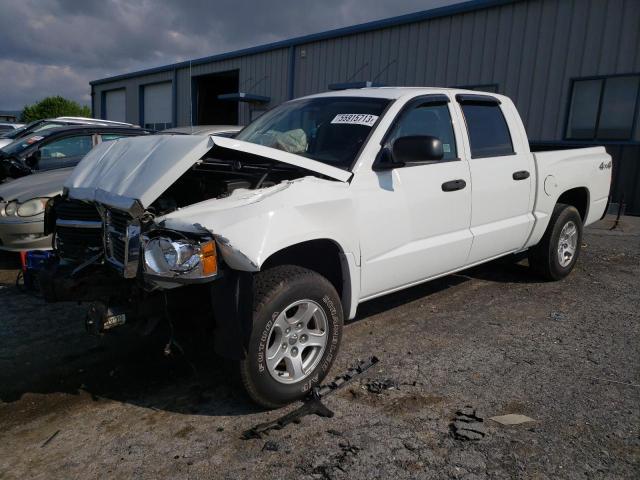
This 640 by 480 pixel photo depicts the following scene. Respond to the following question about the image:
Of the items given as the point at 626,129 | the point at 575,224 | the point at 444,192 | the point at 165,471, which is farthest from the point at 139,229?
the point at 626,129

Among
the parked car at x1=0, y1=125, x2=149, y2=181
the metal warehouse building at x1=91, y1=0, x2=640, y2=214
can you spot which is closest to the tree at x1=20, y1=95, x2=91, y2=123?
the metal warehouse building at x1=91, y1=0, x2=640, y2=214

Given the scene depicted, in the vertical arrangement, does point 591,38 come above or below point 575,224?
above

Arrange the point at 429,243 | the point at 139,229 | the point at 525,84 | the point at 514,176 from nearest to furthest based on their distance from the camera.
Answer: the point at 139,229
the point at 429,243
the point at 514,176
the point at 525,84

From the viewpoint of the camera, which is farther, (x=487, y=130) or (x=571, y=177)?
(x=571, y=177)

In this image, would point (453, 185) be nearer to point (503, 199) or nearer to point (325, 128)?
point (503, 199)

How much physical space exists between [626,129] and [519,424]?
33.6ft

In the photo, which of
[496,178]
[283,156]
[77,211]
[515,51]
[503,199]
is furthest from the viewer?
[515,51]

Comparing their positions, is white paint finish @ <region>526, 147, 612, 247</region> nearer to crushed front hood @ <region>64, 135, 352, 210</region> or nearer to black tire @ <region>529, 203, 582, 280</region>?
black tire @ <region>529, 203, 582, 280</region>

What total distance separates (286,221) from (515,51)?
11358mm

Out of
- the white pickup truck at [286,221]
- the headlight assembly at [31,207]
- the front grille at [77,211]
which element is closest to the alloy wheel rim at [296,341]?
the white pickup truck at [286,221]

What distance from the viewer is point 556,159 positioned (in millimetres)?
5188

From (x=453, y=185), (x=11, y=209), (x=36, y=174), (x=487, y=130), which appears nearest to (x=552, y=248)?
(x=487, y=130)

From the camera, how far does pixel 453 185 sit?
3939 mm

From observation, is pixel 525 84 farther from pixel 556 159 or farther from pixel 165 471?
pixel 165 471
